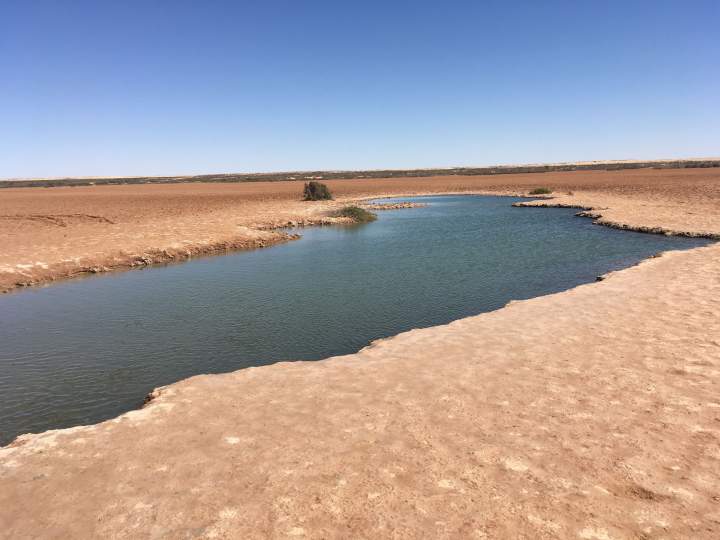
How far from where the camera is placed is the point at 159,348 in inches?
513

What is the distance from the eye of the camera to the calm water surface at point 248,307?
11.2m

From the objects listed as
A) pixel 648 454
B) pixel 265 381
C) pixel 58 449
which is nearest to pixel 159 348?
pixel 265 381

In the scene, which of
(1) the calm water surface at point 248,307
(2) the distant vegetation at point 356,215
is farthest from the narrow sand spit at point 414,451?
(2) the distant vegetation at point 356,215

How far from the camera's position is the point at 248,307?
1675cm

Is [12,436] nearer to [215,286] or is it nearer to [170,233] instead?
[215,286]

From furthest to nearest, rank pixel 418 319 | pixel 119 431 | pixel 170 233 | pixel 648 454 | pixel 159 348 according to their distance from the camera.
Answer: pixel 170 233, pixel 418 319, pixel 159 348, pixel 119 431, pixel 648 454

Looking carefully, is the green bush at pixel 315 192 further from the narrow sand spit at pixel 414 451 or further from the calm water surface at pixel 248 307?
the narrow sand spit at pixel 414 451

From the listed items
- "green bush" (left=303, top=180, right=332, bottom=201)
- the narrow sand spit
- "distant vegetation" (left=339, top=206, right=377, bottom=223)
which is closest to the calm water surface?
the narrow sand spit

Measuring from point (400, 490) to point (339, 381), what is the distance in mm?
3666

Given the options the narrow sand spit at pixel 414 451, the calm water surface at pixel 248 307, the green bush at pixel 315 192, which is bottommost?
the calm water surface at pixel 248 307

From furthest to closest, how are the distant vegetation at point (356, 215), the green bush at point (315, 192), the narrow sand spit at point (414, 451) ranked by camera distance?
the green bush at point (315, 192)
the distant vegetation at point (356, 215)
the narrow sand spit at point (414, 451)

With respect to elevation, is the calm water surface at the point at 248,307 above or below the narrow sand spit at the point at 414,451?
below

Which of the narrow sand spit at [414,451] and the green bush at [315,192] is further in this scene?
the green bush at [315,192]

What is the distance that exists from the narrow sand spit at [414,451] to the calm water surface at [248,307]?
9.22 feet
